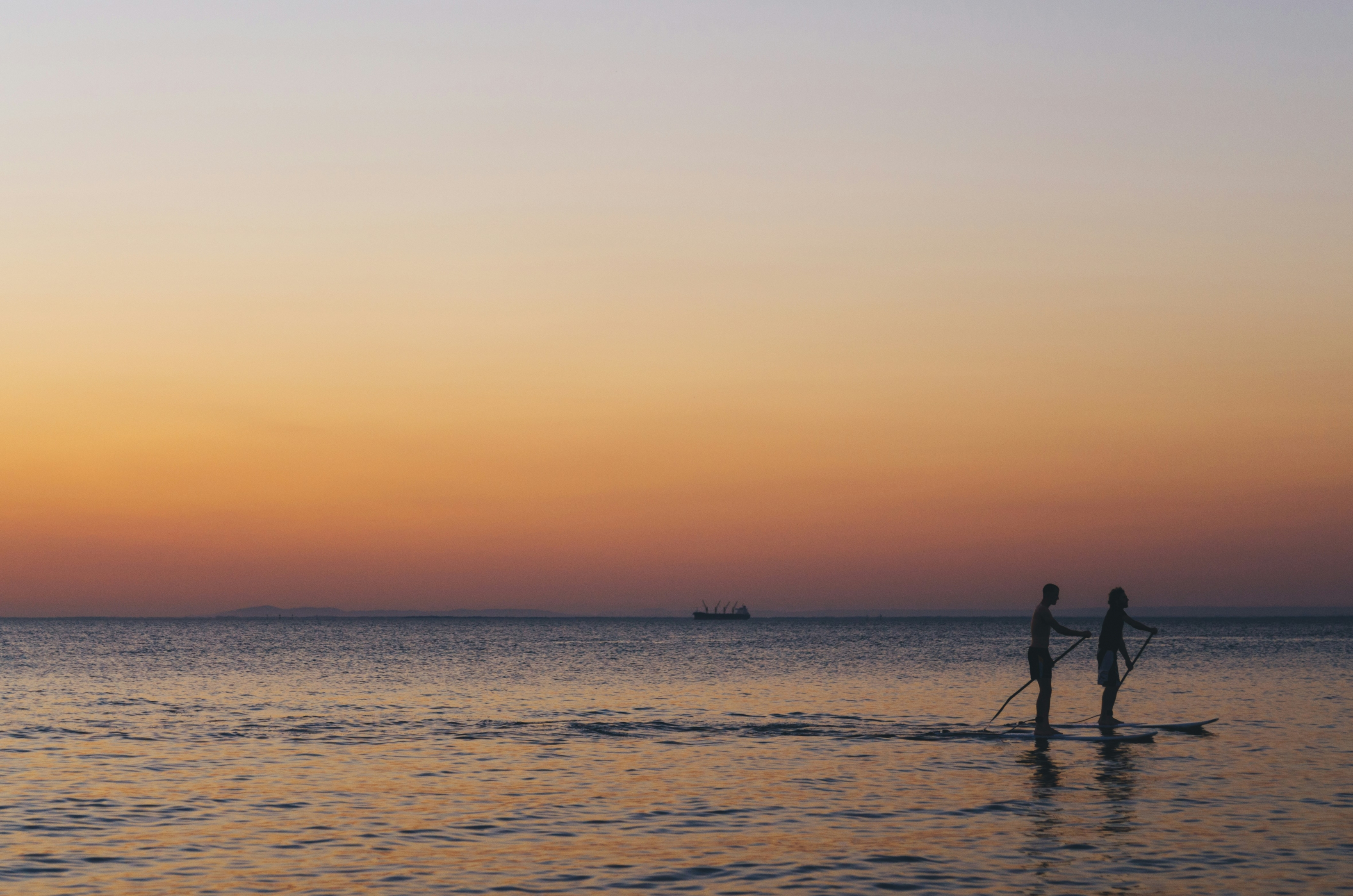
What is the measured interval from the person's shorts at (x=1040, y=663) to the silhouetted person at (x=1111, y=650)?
945 millimetres

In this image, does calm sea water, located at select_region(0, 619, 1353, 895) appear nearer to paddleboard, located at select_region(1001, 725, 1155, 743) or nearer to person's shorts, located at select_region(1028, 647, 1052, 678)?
paddleboard, located at select_region(1001, 725, 1155, 743)

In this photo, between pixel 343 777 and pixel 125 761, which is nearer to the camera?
pixel 343 777

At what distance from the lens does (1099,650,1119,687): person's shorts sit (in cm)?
2397

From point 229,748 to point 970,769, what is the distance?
14.1 meters

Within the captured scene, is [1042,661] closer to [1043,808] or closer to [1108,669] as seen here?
[1108,669]

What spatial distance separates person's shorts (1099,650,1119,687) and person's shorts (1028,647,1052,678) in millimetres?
967

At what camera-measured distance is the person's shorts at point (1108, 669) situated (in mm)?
23969

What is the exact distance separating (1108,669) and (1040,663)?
4.53 feet

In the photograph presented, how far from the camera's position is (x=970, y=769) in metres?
20.2

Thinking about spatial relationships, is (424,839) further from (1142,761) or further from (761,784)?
(1142,761)

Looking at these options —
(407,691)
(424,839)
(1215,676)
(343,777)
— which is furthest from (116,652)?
(424,839)

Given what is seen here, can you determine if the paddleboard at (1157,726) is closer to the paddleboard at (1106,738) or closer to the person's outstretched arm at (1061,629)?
the paddleboard at (1106,738)

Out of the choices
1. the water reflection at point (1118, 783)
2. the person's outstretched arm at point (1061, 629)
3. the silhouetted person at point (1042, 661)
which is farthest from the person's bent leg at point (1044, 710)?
the water reflection at point (1118, 783)

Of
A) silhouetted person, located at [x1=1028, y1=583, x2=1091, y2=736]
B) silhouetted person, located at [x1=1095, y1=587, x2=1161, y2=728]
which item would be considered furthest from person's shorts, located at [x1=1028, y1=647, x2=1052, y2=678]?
silhouetted person, located at [x1=1095, y1=587, x2=1161, y2=728]
